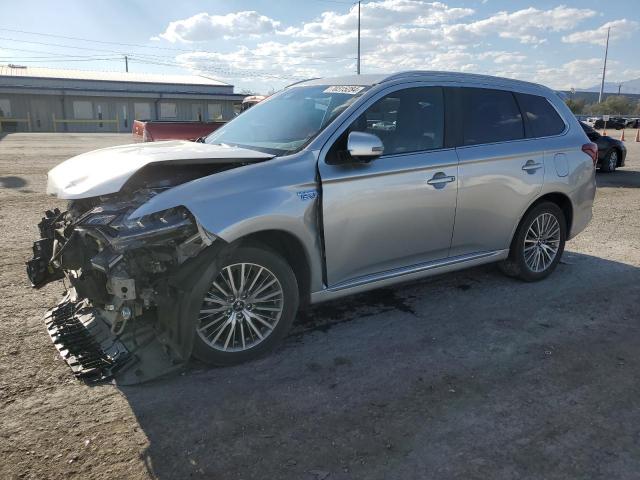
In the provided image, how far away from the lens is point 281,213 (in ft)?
12.0

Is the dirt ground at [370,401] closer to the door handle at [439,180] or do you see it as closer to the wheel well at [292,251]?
the wheel well at [292,251]

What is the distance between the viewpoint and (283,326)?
154 inches

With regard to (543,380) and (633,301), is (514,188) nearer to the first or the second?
(633,301)

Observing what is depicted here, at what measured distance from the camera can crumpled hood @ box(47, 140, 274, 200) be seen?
134 inches

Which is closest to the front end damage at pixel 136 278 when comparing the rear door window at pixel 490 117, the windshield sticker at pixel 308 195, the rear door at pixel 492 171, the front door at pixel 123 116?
the windshield sticker at pixel 308 195

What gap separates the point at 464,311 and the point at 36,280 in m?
3.49

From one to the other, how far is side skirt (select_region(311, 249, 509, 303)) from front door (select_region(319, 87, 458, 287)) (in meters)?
0.04

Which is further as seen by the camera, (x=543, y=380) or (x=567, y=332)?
(x=567, y=332)

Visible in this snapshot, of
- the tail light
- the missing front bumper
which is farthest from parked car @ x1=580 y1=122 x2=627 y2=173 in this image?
the missing front bumper

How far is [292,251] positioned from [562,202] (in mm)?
3323

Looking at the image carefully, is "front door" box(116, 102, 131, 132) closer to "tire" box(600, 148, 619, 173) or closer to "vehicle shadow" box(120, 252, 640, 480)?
"tire" box(600, 148, 619, 173)

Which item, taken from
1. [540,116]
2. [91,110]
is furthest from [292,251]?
[91,110]

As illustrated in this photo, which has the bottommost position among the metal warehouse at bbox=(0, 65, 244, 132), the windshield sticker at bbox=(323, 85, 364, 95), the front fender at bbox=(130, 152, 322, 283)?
the front fender at bbox=(130, 152, 322, 283)

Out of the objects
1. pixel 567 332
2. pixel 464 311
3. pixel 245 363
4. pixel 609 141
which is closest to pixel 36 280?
pixel 245 363
